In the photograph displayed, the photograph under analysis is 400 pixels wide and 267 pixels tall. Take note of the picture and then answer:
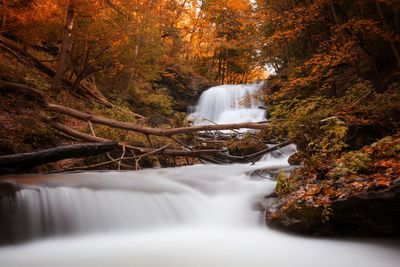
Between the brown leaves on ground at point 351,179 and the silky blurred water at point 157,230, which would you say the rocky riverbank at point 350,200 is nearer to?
the brown leaves on ground at point 351,179

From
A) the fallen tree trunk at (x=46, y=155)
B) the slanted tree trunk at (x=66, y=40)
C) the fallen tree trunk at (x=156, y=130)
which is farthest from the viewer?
the slanted tree trunk at (x=66, y=40)

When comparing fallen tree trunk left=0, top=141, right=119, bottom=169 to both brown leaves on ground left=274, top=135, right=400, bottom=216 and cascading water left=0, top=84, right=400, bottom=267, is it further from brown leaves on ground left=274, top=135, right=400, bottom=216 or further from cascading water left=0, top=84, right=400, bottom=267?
brown leaves on ground left=274, top=135, right=400, bottom=216

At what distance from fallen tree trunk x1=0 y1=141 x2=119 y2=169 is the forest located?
0.02 metres

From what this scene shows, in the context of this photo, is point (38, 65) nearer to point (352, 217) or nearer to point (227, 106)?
point (227, 106)

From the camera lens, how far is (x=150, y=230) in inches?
217

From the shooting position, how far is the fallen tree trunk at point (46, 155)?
6.03 metres

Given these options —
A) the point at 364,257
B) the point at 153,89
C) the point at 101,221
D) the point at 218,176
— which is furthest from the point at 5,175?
the point at 153,89

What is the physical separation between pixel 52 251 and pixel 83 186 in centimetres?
159

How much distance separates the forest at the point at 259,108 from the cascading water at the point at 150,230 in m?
0.28

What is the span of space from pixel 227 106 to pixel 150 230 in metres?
14.7

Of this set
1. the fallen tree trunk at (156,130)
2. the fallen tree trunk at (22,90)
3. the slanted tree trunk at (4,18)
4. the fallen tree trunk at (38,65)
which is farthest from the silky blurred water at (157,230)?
the fallen tree trunk at (38,65)

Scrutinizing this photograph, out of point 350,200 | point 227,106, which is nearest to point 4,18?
point 350,200

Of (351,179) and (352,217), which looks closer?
(352,217)

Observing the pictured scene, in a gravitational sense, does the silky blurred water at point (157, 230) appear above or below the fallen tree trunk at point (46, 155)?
below
